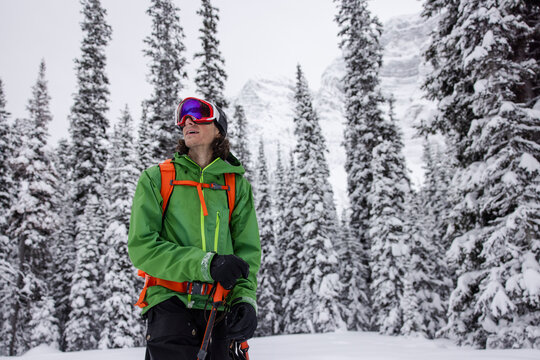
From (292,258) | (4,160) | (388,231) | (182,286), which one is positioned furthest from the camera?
(292,258)

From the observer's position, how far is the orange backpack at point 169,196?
2.60 m

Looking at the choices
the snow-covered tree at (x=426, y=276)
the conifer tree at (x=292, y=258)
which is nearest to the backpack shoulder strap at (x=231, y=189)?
the snow-covered tree at (x=426, y=276)

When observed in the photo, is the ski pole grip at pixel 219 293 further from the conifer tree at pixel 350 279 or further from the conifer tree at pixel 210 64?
the conifer tree at pixel 350 279

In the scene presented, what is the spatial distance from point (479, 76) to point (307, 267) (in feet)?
70.0

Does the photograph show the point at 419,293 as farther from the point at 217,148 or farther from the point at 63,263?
the point at 63,263

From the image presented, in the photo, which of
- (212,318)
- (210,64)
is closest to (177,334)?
(212,318)

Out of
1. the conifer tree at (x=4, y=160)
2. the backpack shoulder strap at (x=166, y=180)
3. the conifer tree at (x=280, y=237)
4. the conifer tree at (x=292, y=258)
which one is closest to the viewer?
the backpack shoulder strap at (x=166, y=180)

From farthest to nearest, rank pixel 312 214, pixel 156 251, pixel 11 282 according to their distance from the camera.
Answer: pixel 312 214
pixel 11 282
pixel 156 251

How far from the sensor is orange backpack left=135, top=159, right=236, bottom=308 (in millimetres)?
2603

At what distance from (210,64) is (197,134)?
18501mm

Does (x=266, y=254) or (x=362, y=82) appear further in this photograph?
(x=266, y=254)

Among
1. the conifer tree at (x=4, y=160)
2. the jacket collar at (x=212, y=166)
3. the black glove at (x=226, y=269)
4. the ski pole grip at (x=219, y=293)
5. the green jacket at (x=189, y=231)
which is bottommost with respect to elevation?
the ski pole grip at (x=219, y=293)

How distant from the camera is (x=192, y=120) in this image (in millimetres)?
3164

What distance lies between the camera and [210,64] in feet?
67.2
